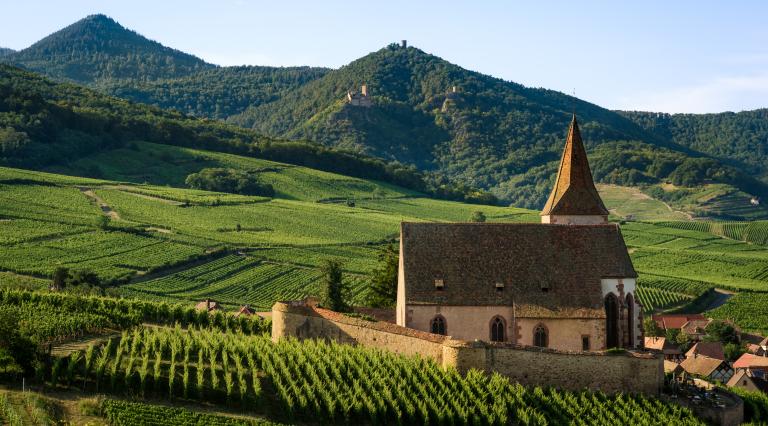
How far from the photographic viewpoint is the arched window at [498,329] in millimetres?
49094

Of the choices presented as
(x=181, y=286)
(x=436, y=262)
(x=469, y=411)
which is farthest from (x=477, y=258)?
(x=181, y=286)

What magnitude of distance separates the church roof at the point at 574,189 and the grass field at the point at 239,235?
912 inches

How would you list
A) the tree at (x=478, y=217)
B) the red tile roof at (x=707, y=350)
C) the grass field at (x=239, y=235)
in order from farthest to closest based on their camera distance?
1. the tree at (x=478, y=217)
2. the red tile roof at (x=707, y=350)
3. the grass field at (x=239, y=235)

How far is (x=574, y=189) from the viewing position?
56.1 metres

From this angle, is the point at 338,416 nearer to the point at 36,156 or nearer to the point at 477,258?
the point at 477,258

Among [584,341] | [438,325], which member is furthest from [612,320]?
[438,325]

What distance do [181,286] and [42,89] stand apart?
86835 mm

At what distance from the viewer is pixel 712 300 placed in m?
101

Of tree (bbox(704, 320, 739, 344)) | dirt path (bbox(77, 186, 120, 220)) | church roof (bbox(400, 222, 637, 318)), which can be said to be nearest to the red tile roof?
tree (bbox(704, 320, 739, 344))

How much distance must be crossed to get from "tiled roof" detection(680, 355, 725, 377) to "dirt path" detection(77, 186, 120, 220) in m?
51.0

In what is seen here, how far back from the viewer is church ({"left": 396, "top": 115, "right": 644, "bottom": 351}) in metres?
48.9

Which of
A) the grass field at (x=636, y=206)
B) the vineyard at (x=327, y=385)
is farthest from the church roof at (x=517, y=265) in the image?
the grass field at (x=636, y=206)

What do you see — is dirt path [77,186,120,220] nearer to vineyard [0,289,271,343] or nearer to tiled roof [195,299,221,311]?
tiled roof [195,299,221,311]

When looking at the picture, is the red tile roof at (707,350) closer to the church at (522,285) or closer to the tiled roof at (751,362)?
the tiled roof at (751,362)
